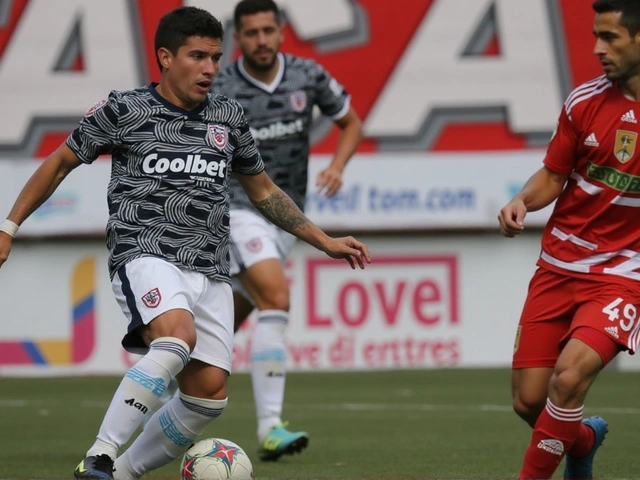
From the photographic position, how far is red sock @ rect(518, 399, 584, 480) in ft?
17.5

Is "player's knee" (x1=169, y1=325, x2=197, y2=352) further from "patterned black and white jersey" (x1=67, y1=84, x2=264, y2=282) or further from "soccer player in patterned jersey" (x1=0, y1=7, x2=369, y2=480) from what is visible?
"patterned black and white jersey" (x1=67, y1=84, x2=264, y2=282)

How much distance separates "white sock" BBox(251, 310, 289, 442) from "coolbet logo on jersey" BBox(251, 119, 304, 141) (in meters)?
1.11

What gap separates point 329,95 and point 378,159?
554 cm

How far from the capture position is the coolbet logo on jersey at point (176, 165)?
539 centimetres

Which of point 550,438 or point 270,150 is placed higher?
point 270,150

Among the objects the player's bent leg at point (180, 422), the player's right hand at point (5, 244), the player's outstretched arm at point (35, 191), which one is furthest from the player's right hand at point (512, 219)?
the player's right hand at point (5, 244)

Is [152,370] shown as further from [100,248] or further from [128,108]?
[100,248]

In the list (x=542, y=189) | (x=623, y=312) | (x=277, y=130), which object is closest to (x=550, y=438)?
(x=623, y=312)

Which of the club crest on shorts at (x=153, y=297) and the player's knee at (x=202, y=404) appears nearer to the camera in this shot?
the club crest on shorts at (x=153, y=297)

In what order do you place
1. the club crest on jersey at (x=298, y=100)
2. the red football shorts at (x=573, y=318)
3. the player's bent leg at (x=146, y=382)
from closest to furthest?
the player's bent leg at (x=146, y=382)
the red football shorts at (x=573, y=318)
the club crest on jersey at (x=298, y=100)

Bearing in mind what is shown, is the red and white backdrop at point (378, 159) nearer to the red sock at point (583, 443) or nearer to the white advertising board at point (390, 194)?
the white advertising board at point (390, 194)

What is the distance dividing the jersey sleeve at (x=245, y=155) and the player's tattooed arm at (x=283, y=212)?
5.9 inches

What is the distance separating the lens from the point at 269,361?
7.54 metres

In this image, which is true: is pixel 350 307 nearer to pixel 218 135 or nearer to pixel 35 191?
pixel 218 135
